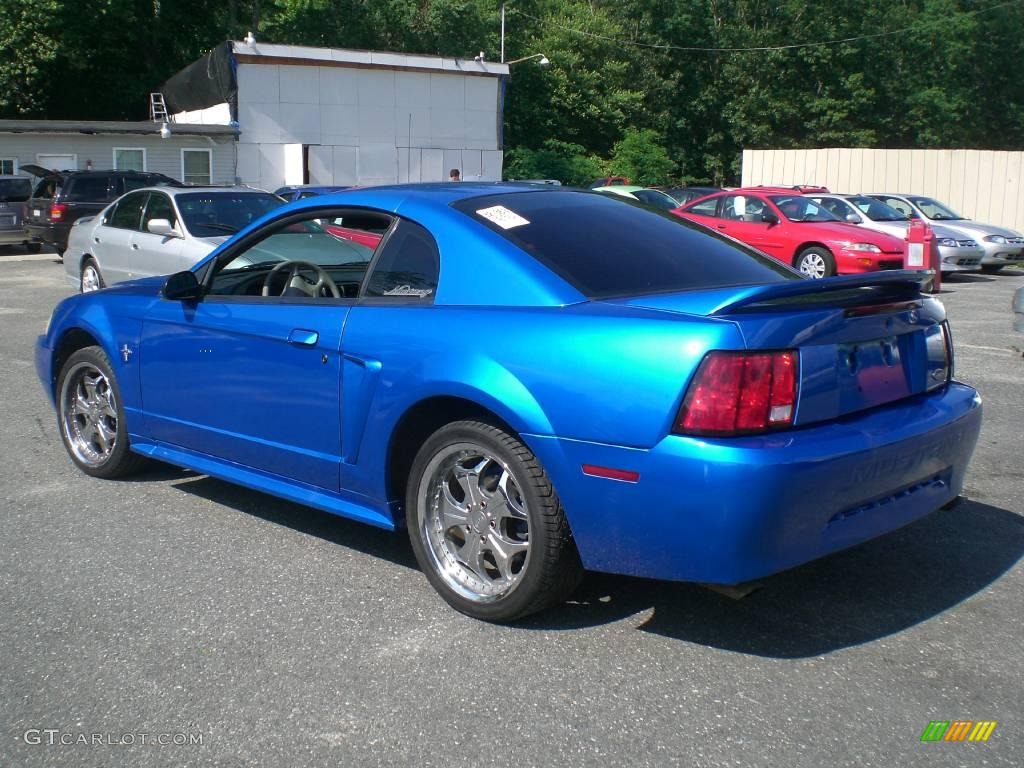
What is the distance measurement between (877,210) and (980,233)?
198 centimetres

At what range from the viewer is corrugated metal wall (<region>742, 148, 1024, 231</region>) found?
85.8 ft

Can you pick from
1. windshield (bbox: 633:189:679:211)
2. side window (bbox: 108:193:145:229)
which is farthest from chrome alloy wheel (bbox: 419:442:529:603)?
windshield (bbox: 633:189:679:211)

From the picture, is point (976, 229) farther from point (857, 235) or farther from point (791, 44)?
point (791, 44)

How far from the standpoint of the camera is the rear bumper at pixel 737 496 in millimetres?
3404

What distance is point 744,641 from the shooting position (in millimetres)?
3889

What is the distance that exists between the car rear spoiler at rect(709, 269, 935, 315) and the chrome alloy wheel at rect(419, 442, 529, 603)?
3.27 ft

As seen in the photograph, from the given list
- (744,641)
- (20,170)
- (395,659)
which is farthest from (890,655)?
(20,170)

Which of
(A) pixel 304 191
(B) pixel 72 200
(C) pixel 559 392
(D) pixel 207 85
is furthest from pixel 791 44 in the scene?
(C) pixel 559 392

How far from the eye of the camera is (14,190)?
23641 millimetres

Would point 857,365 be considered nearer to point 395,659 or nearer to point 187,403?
point 395,659

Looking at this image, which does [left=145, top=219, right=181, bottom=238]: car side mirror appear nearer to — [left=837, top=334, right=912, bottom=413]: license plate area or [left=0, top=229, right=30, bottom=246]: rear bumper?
[left=837, top=334, right=912, bottom=413]: license plate area

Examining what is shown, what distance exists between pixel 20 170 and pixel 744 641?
89.6ft

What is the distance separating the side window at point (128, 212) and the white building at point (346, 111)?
1715 centimetres

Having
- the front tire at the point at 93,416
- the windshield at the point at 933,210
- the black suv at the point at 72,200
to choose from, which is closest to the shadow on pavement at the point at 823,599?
the front tire at the point at 93,416
